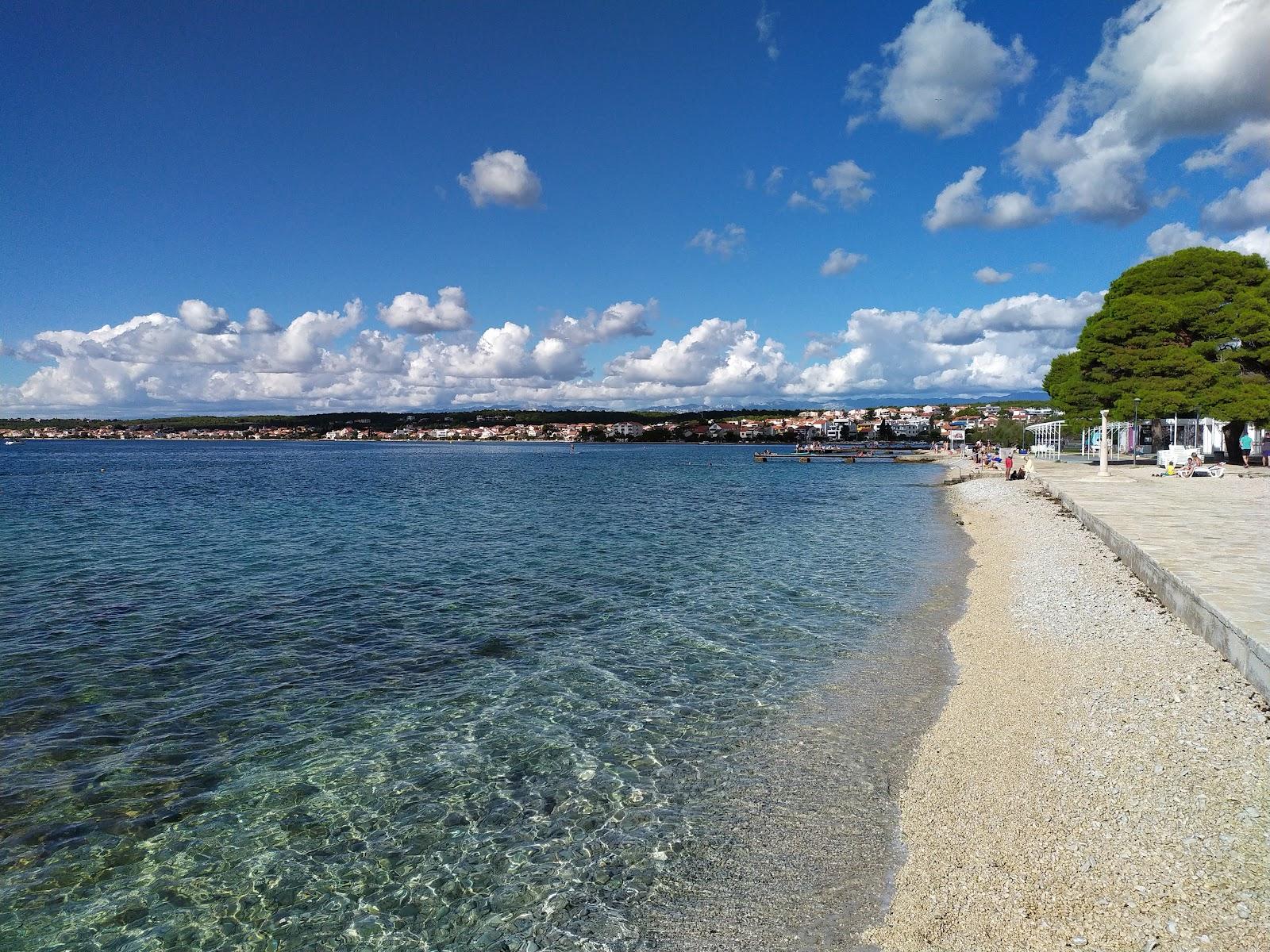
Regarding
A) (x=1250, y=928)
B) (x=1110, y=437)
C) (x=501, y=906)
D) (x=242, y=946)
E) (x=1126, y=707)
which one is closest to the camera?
(x=1250, y=928)

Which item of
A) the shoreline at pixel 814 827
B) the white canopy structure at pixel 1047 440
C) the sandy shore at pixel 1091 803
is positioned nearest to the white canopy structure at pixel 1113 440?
the white canopy structure at pixel 1047 440

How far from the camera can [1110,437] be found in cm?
6397

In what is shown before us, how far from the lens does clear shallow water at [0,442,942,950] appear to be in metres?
5.62

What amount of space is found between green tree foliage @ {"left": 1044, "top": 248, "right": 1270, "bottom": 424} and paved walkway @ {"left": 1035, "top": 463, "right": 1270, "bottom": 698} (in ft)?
33.3

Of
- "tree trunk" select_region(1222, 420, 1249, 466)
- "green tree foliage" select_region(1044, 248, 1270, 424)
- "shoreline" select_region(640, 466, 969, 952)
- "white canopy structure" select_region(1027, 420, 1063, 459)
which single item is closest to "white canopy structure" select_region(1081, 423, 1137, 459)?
"white canopy structure" select_region(1027, 420, 1063, 459)

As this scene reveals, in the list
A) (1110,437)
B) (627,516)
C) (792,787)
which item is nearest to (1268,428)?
(1110,437)

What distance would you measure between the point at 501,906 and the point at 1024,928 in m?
3.76

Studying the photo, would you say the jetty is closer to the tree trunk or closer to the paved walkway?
the tree trunk

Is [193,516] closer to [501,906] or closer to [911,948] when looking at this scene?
[501,906]

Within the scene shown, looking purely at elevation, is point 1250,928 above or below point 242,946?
above

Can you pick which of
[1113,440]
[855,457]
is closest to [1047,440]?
[1113,440]

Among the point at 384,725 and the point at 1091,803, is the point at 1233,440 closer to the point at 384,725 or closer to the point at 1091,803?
the point at 1091,803

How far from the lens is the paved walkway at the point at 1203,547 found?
8.75 m

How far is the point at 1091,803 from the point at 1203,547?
34.4 feet
